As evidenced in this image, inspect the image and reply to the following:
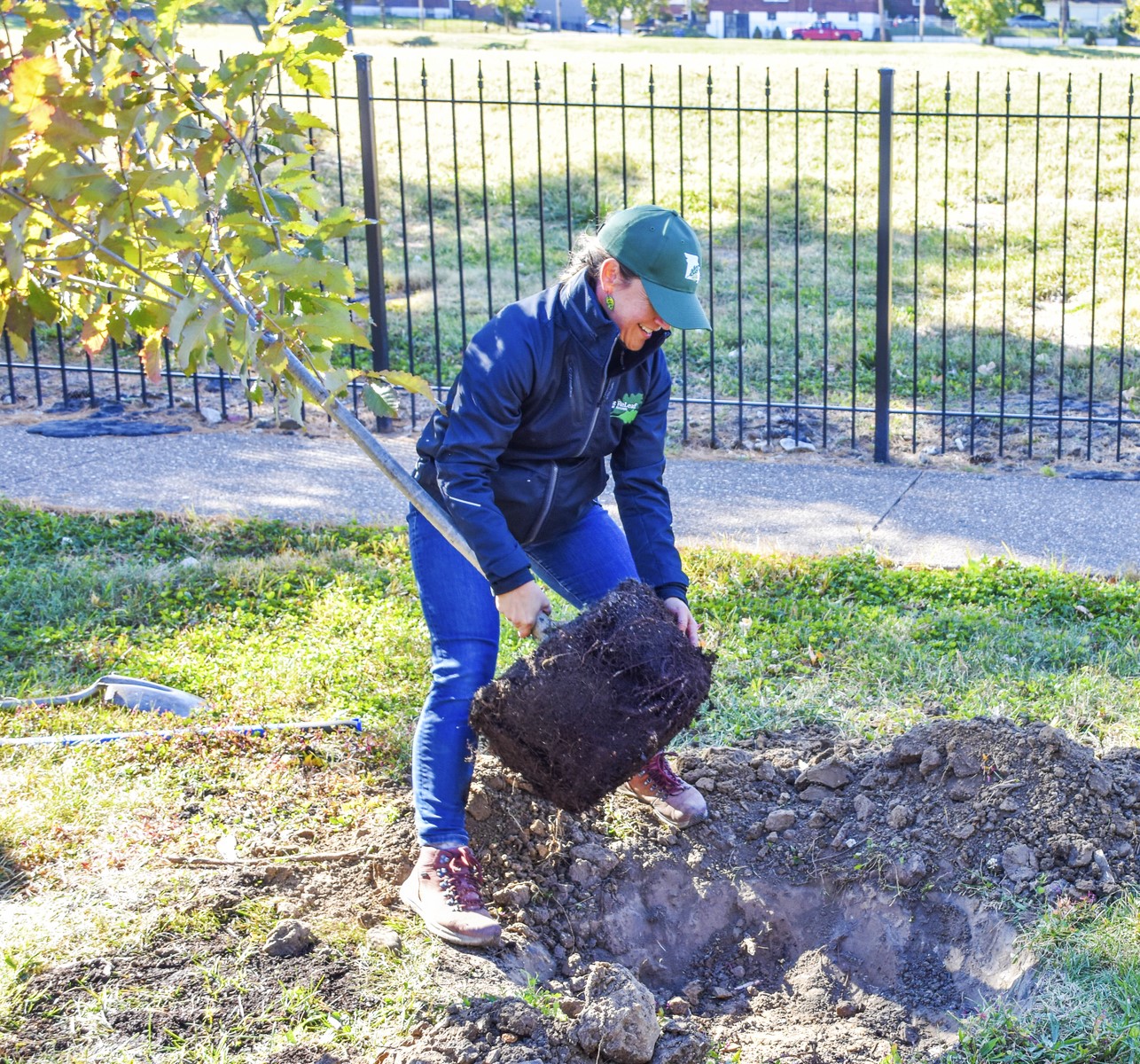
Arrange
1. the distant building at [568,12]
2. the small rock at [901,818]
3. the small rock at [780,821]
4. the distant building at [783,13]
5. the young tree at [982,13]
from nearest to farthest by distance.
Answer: the small rock at [901,818], the small rock at [780,821], the young tree at [982,13], the distant building at [783,13], the distant building at [568,12]

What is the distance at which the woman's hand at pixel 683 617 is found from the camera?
3555mm

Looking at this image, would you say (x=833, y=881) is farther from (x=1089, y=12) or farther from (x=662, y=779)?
(x=1089, y=12)

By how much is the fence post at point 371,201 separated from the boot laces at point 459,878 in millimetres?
4620

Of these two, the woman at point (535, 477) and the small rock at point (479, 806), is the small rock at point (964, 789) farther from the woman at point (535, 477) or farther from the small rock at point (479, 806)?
the small rock at point (479, 806)

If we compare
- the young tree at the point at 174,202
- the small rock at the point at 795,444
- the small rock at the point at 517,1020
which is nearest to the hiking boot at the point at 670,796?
the small rock at the point at 517,1020

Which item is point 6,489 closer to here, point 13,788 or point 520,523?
point 13,788

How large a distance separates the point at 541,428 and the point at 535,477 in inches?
5.8

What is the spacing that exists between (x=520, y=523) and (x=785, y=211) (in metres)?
9.57

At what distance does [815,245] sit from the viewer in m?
11.6

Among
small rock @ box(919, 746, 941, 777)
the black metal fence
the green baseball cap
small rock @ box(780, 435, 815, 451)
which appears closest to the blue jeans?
the green baseball cap

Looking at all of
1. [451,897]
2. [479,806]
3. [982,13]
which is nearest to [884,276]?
[479,806]

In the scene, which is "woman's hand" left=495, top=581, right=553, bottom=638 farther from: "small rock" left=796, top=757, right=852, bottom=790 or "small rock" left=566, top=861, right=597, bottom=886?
"small rock" left=796, top=757, right=852, bottom=790

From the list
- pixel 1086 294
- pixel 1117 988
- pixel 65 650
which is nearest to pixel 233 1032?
pixel 1117 988

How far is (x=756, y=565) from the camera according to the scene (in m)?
5.77
